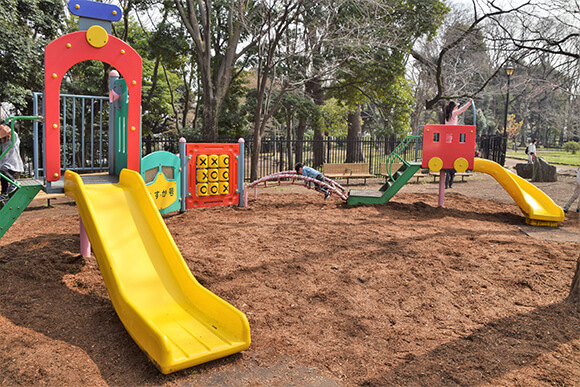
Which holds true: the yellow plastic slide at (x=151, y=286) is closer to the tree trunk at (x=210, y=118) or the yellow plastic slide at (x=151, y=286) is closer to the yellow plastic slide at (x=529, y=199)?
the yellow plastic slide at (x=529, y=199)

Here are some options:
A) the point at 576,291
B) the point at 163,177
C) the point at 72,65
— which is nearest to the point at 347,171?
the point at 163,177

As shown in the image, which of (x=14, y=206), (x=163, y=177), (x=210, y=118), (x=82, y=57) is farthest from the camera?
(x=210, y=118)

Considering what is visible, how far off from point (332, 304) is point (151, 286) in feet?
6.15

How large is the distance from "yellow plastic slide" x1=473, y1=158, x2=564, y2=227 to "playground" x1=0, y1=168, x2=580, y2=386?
443mm

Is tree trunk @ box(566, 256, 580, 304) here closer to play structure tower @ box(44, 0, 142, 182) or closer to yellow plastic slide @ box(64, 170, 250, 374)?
yellow plastic slide @ box(64, 170, 250, 374)

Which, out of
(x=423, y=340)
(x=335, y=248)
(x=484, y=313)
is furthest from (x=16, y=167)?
(x=484, y=313)

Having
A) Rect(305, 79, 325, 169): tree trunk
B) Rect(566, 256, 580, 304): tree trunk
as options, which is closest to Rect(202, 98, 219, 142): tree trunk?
Rect(305, 79, 325, 169): tree trunk

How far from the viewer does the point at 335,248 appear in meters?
6.41

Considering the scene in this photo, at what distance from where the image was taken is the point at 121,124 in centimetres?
575

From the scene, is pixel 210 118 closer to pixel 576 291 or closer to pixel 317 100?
pixel 317 100

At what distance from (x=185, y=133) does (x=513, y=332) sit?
15.2m

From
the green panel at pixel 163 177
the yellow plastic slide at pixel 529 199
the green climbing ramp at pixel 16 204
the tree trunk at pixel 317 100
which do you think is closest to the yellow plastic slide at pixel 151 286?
the green climbing ramp at pixel 16 204

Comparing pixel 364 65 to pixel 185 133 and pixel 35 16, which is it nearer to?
pixel 185 133

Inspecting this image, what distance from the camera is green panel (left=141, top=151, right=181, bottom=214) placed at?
7.89m
